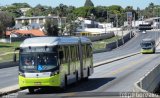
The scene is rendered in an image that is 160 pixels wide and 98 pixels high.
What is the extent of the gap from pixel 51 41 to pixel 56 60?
988 mm

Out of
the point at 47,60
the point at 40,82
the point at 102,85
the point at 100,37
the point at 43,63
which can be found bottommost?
the point at 100,37

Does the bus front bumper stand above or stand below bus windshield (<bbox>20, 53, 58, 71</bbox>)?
below

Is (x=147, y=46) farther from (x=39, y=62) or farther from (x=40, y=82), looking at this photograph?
(x=40, y=82)

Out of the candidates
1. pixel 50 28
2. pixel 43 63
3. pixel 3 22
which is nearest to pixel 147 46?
pixel 43 63

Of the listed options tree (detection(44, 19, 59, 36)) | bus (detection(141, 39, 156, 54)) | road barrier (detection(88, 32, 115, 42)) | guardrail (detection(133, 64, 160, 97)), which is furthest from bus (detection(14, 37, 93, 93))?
tree (detection(44, 19, 59, 36))

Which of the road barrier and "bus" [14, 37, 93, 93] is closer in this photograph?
"bus" [14, 37, 93, 93]

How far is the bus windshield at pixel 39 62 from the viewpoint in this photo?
77.9 feet

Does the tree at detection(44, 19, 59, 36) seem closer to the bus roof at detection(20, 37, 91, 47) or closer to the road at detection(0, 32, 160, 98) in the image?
the road at detection(0, 32, 160, 98)

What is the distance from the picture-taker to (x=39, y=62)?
23.8m

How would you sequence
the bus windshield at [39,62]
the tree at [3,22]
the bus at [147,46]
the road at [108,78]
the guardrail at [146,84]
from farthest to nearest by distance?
the tree at [3,22], the bus at [147,46], the road at [108,78], the bus windshield at [39,62], the guardrail at [146,84]

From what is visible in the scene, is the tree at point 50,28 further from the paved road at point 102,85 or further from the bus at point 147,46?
the paved road at point 102,85

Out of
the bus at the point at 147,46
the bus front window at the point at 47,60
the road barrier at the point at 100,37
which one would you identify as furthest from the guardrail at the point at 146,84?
the road barrier at the point at 100,37

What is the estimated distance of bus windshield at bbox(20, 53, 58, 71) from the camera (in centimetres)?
2373

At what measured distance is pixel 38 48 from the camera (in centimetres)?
2408
